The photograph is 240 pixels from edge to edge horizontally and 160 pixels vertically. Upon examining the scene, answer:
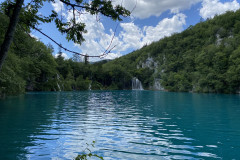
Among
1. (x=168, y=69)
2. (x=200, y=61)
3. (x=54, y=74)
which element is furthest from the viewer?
Result: (x=168, y=69)

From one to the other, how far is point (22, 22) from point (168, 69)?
123572 mm

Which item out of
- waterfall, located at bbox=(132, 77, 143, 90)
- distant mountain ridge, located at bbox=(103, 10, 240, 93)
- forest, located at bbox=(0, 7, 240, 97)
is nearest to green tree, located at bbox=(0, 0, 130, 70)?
forest, located at bbox=(0, 7, 240, 97)

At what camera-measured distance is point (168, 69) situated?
12325 centimetres

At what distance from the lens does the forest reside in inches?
2468

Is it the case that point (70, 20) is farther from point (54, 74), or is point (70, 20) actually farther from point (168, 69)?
point (168, 69)

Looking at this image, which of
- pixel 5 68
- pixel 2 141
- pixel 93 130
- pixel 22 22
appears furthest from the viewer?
pixel 5 68

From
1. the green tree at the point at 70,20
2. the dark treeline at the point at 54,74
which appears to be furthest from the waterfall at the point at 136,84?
the green tree at the point at 70,20

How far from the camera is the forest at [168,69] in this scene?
6269cm

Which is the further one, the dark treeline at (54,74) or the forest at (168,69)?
the forest at (168,69)

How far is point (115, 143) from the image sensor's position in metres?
8.65

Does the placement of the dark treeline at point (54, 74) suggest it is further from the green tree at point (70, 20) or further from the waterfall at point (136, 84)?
the green tree at point (70, 20)

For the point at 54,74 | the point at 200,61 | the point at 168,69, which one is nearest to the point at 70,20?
the point at 54,74

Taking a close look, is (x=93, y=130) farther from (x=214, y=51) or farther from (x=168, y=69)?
(x=168, y=69)

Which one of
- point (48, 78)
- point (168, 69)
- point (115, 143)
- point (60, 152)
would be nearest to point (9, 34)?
point (60, 152)
